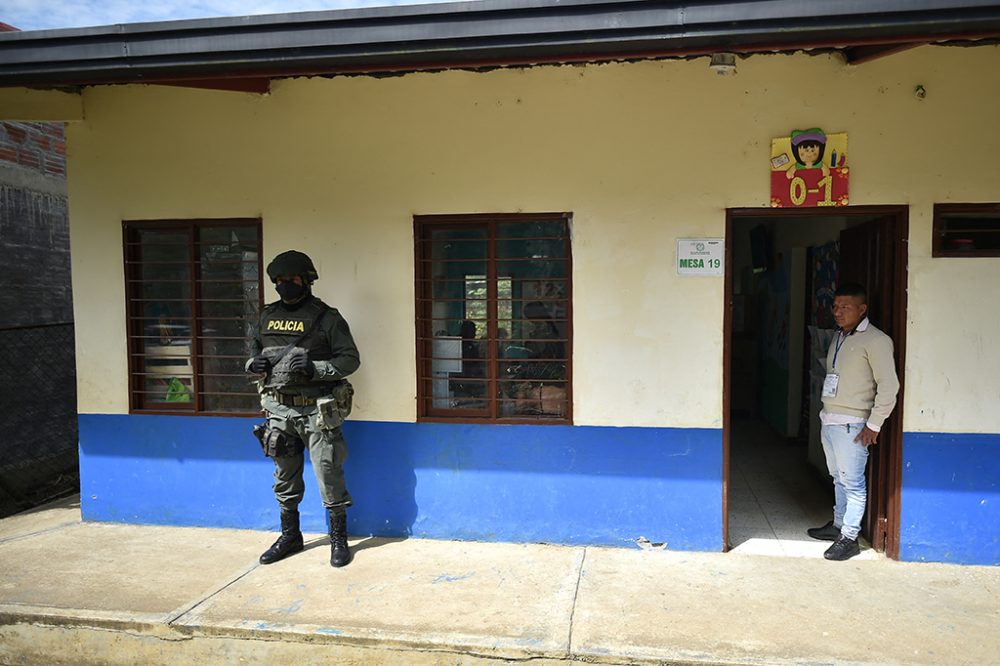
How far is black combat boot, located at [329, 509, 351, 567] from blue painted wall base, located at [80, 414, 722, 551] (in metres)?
0.44

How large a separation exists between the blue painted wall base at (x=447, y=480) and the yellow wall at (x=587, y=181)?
0.69 ft

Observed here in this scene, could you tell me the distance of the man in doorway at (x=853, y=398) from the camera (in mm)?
4152

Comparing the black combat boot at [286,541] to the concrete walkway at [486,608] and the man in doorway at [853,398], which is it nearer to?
the concrete walkway at [486,608]

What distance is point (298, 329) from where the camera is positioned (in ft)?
14.5

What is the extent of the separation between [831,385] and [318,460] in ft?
11.3

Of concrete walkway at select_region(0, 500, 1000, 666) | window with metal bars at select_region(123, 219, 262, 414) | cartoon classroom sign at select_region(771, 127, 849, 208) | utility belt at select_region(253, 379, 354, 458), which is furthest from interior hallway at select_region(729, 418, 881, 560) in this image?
window with metal bars at select_region(123, 219, 262, 414)

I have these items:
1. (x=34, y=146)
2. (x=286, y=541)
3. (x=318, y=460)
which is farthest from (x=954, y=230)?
(x=34, y=146)

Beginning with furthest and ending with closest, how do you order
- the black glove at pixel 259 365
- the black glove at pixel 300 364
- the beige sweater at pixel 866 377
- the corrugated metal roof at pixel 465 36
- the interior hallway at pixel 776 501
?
the interior hallway at pixel 776 501
the black glove at pixel 259 365
the black glove at pixel 300 364
the beige sweater at pixel 866 377
the corrugated metal roof at pixel 465 36

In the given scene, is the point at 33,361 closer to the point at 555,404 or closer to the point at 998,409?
the point at 555,404

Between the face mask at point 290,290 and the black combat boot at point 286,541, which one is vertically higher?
the face mask at point 290,290

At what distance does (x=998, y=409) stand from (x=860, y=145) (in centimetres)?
189

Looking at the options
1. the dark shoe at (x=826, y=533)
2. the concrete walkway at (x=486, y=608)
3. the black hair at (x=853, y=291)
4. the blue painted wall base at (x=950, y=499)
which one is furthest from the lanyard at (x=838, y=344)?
the concrete walkway at (x=486, y=608)

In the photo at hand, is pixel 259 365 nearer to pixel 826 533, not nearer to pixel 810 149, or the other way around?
pixel 810 149

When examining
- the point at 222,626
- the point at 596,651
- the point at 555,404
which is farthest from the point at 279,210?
the point at 596,651
